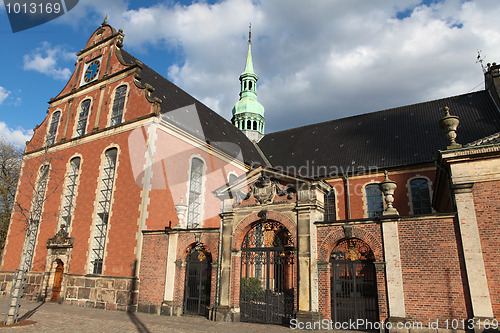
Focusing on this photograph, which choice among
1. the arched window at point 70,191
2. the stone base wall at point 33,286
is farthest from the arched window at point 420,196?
the stone base wall at point 33,286

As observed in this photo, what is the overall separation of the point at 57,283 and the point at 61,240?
7.00 feet

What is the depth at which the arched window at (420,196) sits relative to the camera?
17.7 meters

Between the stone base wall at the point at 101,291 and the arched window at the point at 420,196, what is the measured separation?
14.3 meters

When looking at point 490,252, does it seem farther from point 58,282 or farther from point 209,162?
point 58,282

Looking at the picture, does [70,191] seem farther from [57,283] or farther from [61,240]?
[57,283]

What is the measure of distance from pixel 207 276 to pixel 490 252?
898cm

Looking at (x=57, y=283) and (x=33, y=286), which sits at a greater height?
(x=57, y=283)

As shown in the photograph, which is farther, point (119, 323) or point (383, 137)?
point (383, 137)

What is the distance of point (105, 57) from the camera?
1994cm

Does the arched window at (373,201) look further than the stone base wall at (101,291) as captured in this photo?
Yes

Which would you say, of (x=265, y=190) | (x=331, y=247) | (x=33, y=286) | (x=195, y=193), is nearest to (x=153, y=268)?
(x=195, y=193)

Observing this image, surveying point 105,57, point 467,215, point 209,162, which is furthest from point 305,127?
point 467,215

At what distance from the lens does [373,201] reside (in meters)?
19.3

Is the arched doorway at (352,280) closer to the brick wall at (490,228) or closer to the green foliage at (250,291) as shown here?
the brick wall at (490,228)
